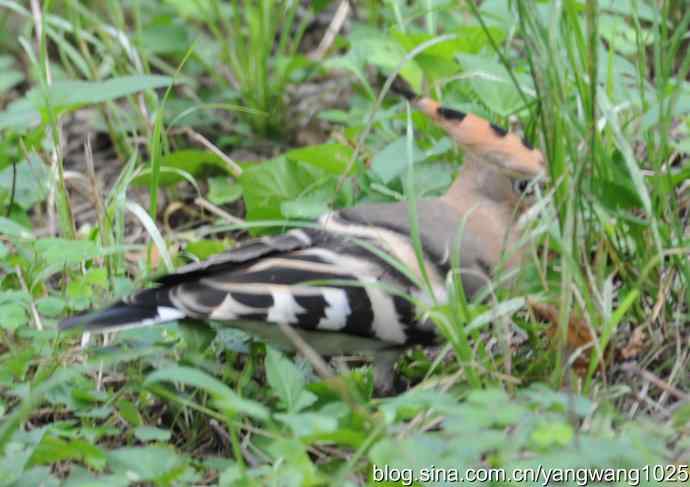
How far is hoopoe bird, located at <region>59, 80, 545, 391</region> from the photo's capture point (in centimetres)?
232

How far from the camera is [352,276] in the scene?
7.83 feet

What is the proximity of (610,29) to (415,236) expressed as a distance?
3.49 feet

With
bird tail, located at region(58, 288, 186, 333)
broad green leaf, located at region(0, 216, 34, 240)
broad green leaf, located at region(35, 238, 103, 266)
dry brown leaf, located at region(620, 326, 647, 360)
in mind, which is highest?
broad green leaf, located at region(0, 216, 34, 240)

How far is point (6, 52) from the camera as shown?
445cm

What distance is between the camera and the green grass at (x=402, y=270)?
195 cm

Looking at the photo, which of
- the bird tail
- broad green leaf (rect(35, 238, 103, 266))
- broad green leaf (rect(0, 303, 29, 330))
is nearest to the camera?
the bird tail

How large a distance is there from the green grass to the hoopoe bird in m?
0.07

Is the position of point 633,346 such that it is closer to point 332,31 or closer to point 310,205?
point 310,205

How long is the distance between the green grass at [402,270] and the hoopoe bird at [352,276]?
7 centimetres

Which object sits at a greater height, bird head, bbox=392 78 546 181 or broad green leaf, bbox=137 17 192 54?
bird head, bbox=392 78 546 181

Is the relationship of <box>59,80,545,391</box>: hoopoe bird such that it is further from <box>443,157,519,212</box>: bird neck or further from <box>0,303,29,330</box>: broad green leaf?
<box>0,303,29,330</box>: broad green leaf

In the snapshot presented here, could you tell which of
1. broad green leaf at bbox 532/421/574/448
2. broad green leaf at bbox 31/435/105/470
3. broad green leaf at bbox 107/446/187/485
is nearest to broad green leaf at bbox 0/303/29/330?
broad green leaf at bbox 31/435/105/470

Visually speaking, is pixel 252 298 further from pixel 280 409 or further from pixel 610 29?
pixel 610 29

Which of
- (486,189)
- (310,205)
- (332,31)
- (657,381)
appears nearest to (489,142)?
(486,189)
